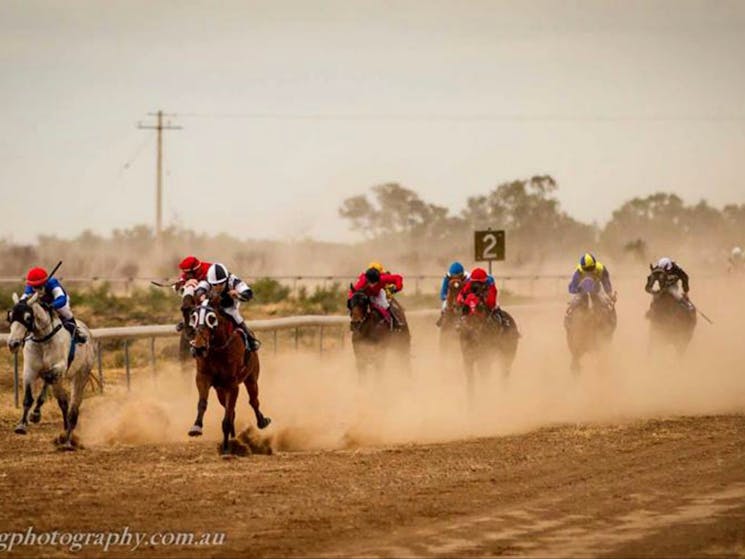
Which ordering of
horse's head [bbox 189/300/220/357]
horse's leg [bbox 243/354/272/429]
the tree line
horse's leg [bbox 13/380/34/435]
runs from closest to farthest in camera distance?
horse's head [bbox 189/300/220/357] → horse's leg [bbox 13/380/34/435] → horse's leg [bbox 243/354/272/429] → the tree line

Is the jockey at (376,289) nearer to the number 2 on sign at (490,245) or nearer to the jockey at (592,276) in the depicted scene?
the jockey at (592,276)

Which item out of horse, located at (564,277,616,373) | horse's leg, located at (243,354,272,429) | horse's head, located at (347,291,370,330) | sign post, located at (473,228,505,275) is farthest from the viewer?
sign post, located at (473,228,505,275)

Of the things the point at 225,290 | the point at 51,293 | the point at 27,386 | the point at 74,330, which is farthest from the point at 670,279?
the point at 27,386

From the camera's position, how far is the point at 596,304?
25.3m

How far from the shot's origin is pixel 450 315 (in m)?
25.1

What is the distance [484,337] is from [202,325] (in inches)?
260

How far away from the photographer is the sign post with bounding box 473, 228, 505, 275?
31125 millimetres

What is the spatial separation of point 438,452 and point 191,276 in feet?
12.1

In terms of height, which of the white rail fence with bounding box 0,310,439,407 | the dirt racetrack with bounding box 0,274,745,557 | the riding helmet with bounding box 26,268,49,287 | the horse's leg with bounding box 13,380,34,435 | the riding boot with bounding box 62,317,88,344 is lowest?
the dirt racetrack with bounding box 0,274,745,557

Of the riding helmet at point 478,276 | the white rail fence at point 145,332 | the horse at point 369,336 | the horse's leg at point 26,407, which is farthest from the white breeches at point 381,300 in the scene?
the horse's leg at point 26,407

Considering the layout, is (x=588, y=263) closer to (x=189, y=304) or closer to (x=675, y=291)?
(x=675, y=291)

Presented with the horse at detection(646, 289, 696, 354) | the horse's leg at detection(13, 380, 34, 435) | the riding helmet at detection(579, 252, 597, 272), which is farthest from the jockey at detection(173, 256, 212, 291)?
the horse at detection(646, 289, 696, 354)

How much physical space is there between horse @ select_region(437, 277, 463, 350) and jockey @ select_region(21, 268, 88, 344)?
6.88 meters

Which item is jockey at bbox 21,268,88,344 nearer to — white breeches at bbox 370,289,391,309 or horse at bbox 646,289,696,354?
white breeches at bbox 370,289,391,309
